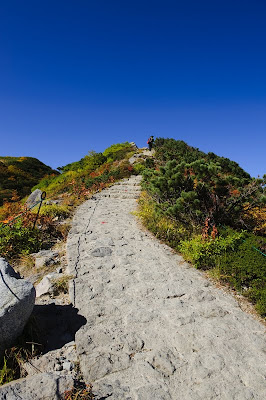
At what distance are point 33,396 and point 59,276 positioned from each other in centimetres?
304

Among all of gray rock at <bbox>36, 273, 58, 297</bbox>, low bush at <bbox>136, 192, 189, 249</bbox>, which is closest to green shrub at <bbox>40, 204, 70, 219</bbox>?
low bush at <bbox>136, 192, 189, 249</bbox>

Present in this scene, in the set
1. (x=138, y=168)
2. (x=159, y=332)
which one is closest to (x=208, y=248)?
(x=159, y=332)

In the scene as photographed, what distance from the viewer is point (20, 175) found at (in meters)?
29.2

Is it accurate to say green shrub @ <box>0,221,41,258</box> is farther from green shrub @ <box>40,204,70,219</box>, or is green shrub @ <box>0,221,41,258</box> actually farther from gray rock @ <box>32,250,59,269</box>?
green shrub @ <box>40,204,70,219</box>

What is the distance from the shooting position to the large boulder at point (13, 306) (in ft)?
10.5

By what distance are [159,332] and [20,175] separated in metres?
29.1

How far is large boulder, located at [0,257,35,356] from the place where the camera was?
10.5ft

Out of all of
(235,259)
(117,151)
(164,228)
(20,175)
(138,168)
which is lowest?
(235,259)

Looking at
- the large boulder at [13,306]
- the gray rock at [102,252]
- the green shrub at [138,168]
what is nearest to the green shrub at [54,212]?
the gray rock at [102,252]

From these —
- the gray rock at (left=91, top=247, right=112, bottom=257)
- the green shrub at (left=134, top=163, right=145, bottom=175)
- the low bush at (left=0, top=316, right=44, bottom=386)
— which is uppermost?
the green shrub at (left=134, top=163, right=145, bottom=175)

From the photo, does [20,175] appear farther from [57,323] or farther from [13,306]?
[13,306]

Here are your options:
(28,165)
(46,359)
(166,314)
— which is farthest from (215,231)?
(28,165)

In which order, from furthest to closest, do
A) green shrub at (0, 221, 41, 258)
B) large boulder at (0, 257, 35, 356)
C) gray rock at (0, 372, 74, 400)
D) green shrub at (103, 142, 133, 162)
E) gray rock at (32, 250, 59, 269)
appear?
green shrub at (103, 142, 133, 162)
green shrub at (0, 221, 41, 258)
gray rock at (32, 250, 59, 269)
large boulder at (0, 257, 35, 356)
gray rock at (0, 372, 74, 400)

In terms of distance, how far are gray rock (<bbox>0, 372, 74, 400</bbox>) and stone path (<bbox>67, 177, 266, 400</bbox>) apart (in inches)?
17.2
